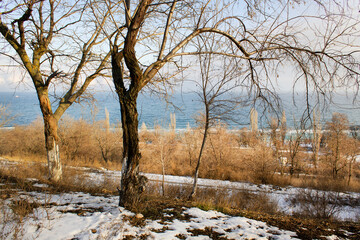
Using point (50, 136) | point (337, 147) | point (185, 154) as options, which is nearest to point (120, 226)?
point (50, 136)

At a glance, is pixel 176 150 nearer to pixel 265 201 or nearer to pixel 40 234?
pixel 265 201

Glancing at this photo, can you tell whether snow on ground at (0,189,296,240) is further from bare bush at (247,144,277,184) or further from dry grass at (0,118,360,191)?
bare bush at (247,144,277,184)

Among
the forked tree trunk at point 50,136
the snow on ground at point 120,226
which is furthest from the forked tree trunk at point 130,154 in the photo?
the forked tree trunk at point 50,136

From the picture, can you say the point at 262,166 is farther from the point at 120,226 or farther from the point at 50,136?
the point at 120,226

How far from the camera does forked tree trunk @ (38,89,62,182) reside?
7773mm

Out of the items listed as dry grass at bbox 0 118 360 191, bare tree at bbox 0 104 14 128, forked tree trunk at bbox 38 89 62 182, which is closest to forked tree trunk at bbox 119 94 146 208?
forked tree trunk at bbox 38 89 62 182

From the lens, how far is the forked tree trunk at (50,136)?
25.5 ft

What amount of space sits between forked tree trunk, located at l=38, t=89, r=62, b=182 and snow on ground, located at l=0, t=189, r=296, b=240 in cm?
379

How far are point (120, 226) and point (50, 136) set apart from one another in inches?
228

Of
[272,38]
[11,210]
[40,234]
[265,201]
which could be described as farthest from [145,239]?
[265,201]

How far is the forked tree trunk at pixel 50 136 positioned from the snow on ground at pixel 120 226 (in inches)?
149

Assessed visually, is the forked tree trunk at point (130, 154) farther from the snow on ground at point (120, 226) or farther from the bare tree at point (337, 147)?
the bare tree at point (337, 147)

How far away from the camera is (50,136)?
793 centimetres

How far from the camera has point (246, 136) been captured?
2767cm
